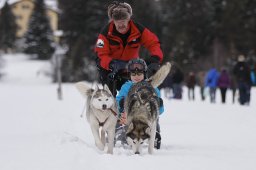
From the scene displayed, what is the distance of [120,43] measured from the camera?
727cm

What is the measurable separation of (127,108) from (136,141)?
1.84 feet

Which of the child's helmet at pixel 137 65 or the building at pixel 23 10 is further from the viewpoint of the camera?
the building at pixel 23 10

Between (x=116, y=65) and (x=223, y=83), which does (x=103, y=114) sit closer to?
(x=116, y=65)

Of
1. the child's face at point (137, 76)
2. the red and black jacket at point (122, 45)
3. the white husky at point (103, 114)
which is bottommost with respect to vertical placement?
the white husky at point (103, 114)

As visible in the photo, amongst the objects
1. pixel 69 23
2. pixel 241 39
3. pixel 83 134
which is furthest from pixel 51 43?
pixel 83 134

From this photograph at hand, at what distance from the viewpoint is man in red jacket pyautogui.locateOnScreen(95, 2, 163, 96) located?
705 cm

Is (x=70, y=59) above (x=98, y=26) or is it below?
below

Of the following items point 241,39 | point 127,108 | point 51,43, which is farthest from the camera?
point 51,43

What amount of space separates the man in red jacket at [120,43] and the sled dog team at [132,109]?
35cm

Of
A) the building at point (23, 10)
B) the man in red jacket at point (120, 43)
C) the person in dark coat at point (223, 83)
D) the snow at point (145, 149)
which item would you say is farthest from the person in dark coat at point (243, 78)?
the building at point (23, 10)

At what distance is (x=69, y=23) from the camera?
55.8 m

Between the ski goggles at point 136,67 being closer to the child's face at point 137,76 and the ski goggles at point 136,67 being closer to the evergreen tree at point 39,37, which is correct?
the child's face at point 137,76

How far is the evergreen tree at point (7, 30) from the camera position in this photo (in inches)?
3388

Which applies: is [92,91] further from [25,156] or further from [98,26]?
[98,26]
